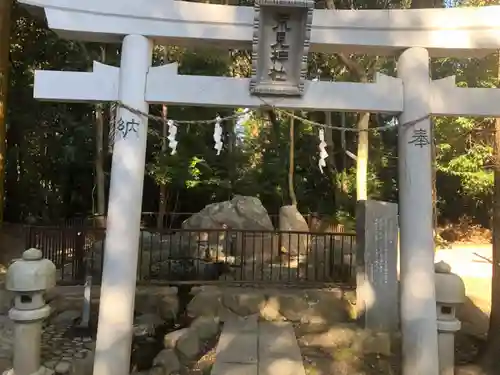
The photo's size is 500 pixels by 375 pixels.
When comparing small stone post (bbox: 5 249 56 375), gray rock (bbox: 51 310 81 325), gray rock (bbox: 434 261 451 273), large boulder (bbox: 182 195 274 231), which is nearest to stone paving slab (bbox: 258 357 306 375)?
gray rock (bbox: 434 261 451 273)

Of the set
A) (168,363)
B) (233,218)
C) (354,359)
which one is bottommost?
(168,363)

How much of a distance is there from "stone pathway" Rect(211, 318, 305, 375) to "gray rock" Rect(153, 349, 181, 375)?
589 millimetres

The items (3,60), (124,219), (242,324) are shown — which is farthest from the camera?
(3,60)

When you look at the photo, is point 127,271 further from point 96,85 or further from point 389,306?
point 389,306

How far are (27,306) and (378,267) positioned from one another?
A: 447 centimetres

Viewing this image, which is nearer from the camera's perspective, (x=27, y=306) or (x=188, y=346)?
(x=27, y=306)

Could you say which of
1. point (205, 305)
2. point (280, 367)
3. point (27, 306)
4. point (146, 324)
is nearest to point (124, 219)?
point (27, 306)

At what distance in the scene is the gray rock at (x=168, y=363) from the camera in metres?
5.34

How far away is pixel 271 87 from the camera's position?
4.42 m

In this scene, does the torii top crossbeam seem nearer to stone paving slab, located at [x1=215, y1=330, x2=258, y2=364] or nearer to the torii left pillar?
the torii left pillar

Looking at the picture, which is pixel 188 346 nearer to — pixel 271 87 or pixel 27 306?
pixel 27 306

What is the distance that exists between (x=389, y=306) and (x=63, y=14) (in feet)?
17.6

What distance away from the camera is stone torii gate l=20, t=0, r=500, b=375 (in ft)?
14.1

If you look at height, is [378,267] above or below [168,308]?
above
